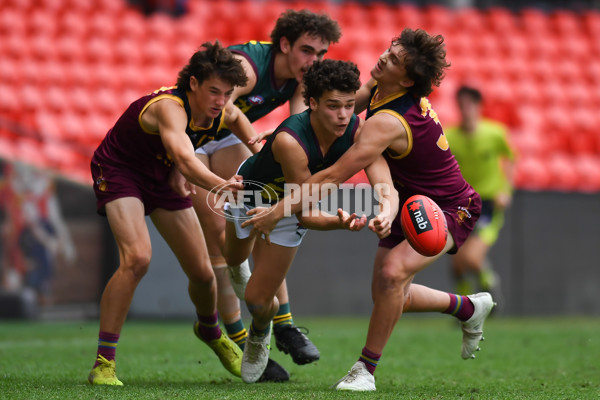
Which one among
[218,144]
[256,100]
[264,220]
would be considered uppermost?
[256,100]

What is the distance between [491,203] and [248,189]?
4555 millimetres

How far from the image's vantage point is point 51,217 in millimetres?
9633

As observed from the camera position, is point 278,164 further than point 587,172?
No

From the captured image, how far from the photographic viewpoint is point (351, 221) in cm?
444

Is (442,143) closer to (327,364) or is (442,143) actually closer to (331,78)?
(331,78)

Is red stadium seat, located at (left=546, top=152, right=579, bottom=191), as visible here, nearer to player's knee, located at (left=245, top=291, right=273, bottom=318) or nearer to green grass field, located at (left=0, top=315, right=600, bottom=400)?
green grass field, located at (left=0, top=315, right=600, bottom=400)

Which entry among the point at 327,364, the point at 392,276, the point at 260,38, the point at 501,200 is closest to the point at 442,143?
the point at 392,276

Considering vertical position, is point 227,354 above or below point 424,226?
below

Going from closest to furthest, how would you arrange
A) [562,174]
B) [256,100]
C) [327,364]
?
[256,100], [327,364], [562,174]

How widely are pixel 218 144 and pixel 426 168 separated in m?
1.47

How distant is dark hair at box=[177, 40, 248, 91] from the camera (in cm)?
491

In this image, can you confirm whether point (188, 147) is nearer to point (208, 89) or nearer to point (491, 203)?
point (208, 89)

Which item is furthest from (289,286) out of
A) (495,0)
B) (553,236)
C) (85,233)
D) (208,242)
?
(495,0)

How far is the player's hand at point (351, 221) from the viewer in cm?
437
